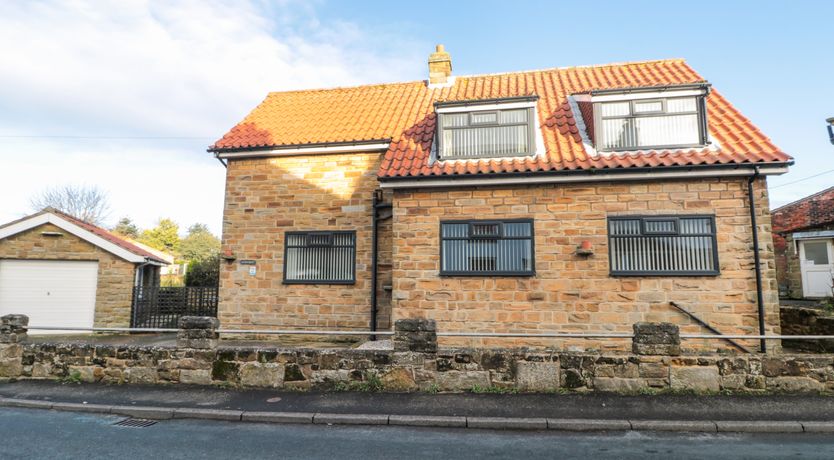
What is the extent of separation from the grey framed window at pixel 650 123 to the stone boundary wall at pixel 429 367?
457cm

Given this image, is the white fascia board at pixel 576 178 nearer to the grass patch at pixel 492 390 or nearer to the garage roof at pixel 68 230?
the grass patch at pixel 492 390

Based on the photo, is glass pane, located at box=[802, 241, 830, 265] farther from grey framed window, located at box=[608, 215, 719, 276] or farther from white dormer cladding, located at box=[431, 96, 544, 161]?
white dormer cladding, located at box=[431, 96, 544, 161]

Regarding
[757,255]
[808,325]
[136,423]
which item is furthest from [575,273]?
[136,423]

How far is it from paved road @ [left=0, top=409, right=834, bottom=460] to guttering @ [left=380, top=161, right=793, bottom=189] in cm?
490

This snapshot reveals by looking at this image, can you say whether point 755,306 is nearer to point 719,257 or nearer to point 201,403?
point 719,257

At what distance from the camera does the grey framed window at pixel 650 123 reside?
9184 mm

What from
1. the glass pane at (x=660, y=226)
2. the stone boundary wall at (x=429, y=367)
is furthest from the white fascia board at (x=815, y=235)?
the stone boundary wall at (x=429, y=367)

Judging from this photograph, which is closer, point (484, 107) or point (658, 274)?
point (658, 274)

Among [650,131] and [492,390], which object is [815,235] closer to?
[650,131]

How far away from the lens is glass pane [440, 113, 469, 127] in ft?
32.9

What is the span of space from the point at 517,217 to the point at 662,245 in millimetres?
2802

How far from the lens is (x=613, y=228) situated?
28.5 feet

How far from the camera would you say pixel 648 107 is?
9.43 metres

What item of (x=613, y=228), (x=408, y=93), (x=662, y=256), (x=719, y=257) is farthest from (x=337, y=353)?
(x=408, y=93)
